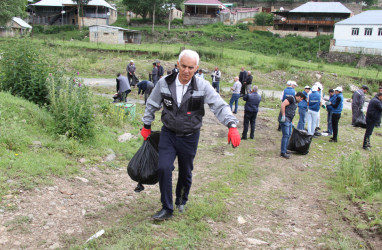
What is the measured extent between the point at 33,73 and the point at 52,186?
4.18m

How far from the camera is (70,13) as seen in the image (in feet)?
Answer: 187

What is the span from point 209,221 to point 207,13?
60.7 m

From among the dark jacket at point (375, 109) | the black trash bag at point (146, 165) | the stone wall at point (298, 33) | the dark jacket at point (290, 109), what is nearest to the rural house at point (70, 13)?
the stone wall at point (298, 33)

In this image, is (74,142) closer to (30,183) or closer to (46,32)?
(30,183)

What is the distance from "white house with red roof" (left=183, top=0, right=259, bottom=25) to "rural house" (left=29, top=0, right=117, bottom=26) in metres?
14.3

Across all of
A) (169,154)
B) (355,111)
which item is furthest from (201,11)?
(169,154)

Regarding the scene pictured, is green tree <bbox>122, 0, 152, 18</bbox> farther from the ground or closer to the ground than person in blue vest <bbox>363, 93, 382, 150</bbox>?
farther from the ground

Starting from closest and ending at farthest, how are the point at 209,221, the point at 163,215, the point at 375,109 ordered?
1. the point at 163,215
2. the point at 209,221
3. the point at 375,109

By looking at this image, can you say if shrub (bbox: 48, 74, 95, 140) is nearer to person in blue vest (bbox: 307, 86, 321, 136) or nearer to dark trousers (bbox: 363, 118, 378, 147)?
person in blue vest (bbox: 307, 86, 321, 136)

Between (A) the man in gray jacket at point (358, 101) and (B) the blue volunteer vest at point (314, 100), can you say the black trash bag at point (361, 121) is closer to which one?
(A) the man in gray jacket at point (358, 101)

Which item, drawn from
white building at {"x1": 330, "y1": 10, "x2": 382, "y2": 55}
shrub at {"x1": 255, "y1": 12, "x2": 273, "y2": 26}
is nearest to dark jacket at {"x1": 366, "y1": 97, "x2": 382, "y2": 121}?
A: white building at {"x1": 330, "y1": 10, "x2": 382, "y2": 55}

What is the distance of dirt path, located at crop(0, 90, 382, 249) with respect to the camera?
3.46 meters

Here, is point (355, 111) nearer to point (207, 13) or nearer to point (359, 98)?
point (359, 98)

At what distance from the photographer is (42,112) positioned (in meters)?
6.65
